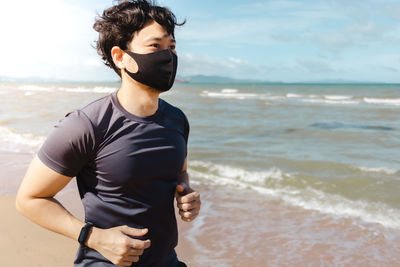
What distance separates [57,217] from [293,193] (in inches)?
213

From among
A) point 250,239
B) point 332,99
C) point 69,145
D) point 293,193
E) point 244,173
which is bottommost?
point 332,99

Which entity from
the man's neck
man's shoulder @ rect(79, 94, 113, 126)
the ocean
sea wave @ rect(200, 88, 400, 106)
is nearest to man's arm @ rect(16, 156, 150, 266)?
man's shoulder @ rect(79, 94, 113, 126)

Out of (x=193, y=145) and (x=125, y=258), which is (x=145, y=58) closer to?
(x=125, y=258)

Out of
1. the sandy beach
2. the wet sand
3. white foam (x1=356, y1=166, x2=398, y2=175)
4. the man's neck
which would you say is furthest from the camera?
white foam (x1=356, y1=166, x2=398, y2=175)

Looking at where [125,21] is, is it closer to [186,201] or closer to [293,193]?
[186,201]

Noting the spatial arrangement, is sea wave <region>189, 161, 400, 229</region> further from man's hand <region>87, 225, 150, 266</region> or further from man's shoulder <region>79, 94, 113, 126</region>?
man's shoulder <region>79, 94, 113, 126</region>

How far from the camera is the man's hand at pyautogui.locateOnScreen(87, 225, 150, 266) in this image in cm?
154

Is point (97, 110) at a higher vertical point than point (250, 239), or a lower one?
higher

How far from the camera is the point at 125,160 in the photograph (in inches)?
63.6

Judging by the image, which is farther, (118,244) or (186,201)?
(186,201)

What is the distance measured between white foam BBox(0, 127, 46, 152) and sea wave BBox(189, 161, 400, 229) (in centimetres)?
434

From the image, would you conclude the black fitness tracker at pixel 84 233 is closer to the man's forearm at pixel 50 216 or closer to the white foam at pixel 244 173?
the man's forearm at pixel 50 216

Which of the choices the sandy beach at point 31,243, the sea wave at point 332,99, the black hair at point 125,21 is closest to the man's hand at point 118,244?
the black hair at point 125,21

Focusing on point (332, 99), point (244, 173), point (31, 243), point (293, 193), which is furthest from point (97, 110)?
point (332, 99)
